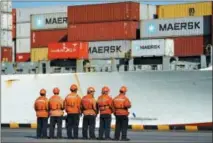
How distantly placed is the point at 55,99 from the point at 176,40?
1438 centimetres

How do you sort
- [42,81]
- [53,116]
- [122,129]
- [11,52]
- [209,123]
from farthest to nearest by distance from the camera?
[11,52] → [42,81] → [209,123] → [53,116] → [122,129]

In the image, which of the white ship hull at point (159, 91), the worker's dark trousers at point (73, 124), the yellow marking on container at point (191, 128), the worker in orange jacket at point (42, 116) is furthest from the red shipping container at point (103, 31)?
the worker's dark trousers at point (73, 124)

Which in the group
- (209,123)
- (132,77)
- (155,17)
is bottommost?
(209,123)

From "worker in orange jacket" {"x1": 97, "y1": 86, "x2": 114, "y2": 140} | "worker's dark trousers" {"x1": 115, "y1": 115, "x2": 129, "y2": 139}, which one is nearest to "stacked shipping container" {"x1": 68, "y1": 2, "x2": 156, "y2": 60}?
"worker in orange jacket" {"x1": 97, "y1": 86, "x2": 114, "y2": 140}

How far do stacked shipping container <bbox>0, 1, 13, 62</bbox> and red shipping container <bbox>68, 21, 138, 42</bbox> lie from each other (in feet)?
16.7

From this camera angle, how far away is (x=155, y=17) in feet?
119

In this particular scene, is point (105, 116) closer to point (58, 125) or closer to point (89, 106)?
point (89, 106)

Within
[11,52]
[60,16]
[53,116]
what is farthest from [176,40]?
[53,116]

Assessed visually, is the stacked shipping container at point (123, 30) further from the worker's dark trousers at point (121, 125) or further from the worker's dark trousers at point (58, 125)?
the worker's dark trousers at point (121, 125)

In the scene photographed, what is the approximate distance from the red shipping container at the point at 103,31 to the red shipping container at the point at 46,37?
6.47 ft

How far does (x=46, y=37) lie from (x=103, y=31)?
15.6 ft

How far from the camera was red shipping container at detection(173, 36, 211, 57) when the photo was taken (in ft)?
106

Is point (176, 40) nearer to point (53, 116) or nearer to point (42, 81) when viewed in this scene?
point (42, 81)

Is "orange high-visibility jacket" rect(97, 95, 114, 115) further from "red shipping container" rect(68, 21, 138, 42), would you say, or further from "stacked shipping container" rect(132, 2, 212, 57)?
"red shipping container" rect(68, 21, 138, 42)
